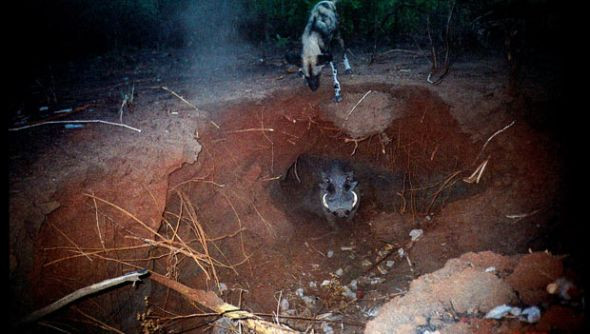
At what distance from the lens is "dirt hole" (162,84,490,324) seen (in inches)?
164

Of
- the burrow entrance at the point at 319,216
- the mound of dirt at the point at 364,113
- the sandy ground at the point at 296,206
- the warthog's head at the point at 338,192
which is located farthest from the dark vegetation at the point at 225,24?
the warthog's head at the point at 338,192

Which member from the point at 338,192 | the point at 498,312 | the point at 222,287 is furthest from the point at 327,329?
the point at 338,192

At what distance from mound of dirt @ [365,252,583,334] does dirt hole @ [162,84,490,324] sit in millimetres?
1175

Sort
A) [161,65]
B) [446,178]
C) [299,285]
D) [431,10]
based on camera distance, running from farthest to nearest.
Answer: [431,10]
[161,65]
[446,178]
[299,285]

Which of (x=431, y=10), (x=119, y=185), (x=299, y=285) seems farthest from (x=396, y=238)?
(x=431, y=10)

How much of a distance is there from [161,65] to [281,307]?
17.9 feet

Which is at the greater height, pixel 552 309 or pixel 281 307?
pixel 552 309

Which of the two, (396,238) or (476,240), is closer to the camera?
(476,240)

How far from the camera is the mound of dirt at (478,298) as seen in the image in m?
2.22

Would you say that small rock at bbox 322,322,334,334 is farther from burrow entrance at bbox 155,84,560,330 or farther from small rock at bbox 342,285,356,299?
small rock at bbox 342,285,356,299

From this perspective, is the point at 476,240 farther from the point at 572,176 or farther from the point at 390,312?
the point at 390,312

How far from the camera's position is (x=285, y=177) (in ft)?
17.9

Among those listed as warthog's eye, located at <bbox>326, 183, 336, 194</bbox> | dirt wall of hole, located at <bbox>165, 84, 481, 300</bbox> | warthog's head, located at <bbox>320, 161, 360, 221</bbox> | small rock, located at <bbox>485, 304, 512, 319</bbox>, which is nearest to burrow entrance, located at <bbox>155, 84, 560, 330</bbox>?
dirt wall of hole, located at <bbox>165, 84, 481, 300</bbox>

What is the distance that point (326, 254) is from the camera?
466 cm
